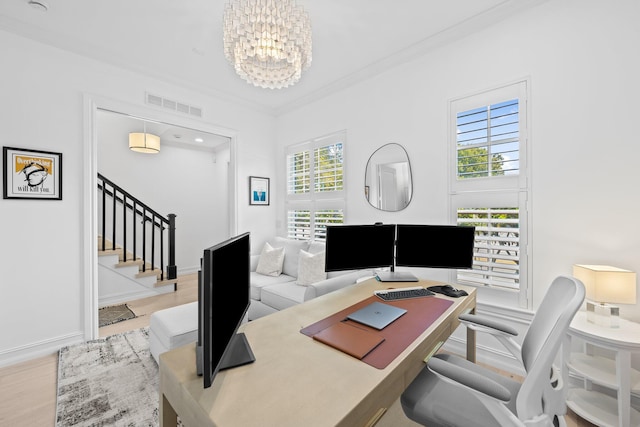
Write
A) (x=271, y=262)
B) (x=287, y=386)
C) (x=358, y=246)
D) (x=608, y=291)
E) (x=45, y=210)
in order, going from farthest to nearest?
(x=271, y=262)
(x=45, y=210)
(x=358, y=246)
(x=608, y=291)
(x=287, y=386)

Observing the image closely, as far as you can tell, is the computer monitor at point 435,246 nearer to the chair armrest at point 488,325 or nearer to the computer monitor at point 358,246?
the computer monitor at point 358,246

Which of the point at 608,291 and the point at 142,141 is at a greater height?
the point at 142,141

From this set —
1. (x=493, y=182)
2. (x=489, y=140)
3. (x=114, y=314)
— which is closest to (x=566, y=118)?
(x=489, y=140)

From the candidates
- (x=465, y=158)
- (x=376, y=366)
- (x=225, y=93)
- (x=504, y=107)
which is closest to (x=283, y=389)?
(x=376, y=366)

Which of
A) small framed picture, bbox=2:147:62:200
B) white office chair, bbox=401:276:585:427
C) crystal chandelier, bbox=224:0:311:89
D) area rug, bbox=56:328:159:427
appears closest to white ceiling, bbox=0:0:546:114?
crystal chandelier, bbox=224:0:311:89

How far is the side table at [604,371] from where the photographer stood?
1462mm

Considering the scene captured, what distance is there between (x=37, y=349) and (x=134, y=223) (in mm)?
2315

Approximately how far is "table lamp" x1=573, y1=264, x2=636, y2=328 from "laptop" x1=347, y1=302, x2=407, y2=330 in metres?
1.18

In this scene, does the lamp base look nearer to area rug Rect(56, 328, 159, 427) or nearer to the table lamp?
the table lamp

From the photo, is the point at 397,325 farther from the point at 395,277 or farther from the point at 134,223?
the point at 134,223

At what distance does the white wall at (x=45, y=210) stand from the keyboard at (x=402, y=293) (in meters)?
2.92

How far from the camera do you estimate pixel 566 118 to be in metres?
1.97

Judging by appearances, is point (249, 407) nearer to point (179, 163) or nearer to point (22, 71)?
point (22, 71)

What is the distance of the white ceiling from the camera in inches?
85.1
